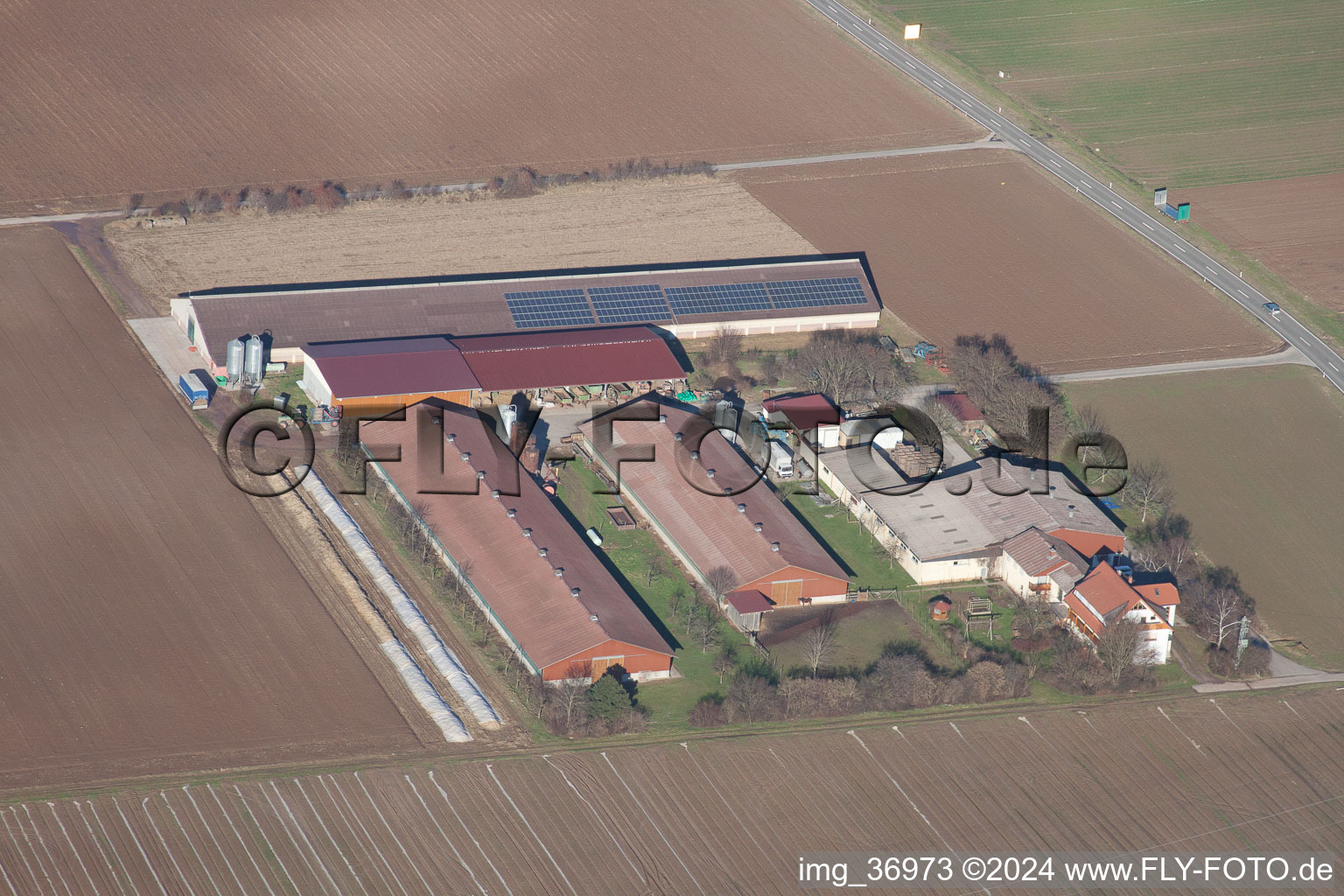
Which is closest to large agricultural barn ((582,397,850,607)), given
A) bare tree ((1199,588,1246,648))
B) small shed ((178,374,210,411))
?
bare tree ((1199,588,1246,648))

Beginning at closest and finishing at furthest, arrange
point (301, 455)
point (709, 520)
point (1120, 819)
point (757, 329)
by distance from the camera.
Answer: point (1120, 819), point (709, 520), point (301, 455), point (757, 329)

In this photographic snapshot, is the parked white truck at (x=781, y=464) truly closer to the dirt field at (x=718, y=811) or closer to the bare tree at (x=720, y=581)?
the bare tree at (x=720, y=581)

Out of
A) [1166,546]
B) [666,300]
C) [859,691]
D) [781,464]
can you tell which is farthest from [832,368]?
[859,691]

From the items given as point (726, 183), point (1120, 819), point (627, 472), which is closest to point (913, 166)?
point (726, 183)

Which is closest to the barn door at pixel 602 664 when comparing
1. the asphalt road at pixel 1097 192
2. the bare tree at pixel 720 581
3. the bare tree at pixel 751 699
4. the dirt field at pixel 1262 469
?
the bare tree at pixel 751 699

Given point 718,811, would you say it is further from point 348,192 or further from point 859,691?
point 348,192

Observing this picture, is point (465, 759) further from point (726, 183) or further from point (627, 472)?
point (726, 183)
